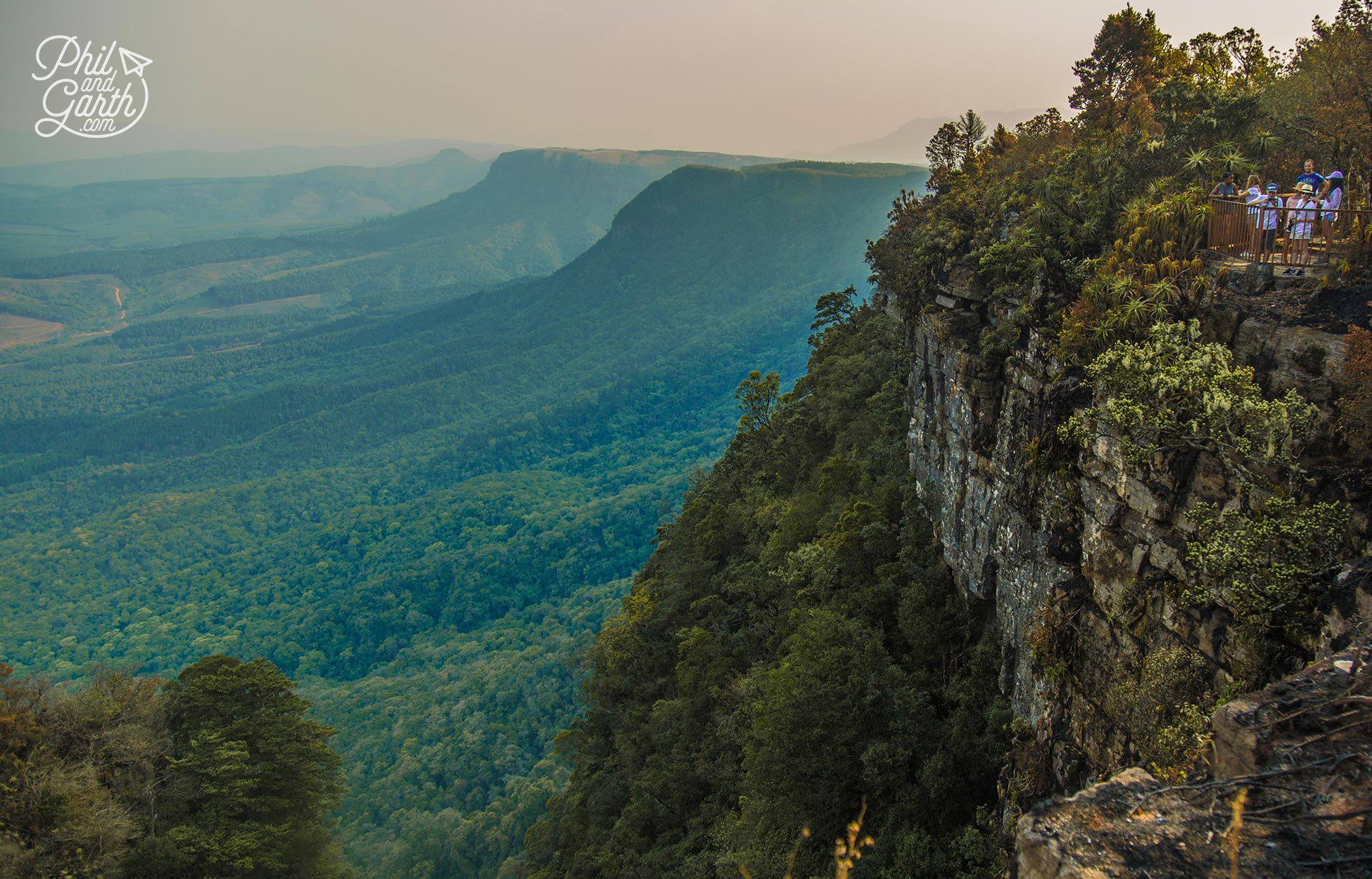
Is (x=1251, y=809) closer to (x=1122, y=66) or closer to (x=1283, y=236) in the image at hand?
(x=1283, y=236)

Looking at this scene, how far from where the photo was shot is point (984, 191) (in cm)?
2670

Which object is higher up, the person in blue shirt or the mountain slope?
the person in blue shirt

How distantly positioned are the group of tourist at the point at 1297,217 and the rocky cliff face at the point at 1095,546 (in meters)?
1.65

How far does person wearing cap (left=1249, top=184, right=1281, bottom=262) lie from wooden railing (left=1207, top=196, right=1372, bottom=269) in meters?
0.01

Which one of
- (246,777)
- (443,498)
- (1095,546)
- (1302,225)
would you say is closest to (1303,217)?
(1302,225)

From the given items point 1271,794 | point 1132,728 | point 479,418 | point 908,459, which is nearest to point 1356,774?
point 1271,794

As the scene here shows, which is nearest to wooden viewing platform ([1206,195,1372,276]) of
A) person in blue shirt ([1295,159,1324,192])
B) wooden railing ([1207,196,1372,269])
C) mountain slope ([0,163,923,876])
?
wooden railing ([1207,196,1372,269])

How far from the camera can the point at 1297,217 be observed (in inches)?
539

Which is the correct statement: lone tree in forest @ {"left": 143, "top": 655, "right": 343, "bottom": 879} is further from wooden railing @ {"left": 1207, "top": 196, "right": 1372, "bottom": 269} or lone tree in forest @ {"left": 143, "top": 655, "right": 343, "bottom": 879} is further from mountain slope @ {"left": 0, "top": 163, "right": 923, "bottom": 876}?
wooden railing @ {"left": 1207, "top": 196, "right": 1372, "bottom": 269}

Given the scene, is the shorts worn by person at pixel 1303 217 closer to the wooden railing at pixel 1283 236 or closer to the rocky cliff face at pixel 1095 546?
the wooden railing at pixel 1283 236

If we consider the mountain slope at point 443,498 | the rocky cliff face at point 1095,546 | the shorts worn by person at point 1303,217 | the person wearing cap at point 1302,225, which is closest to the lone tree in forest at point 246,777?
the mountain slope at point 443,498

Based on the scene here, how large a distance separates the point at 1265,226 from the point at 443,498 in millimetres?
114378

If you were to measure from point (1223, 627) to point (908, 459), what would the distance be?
18640mm

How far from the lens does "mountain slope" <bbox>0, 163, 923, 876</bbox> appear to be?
65.6m
